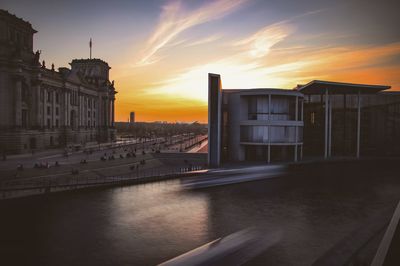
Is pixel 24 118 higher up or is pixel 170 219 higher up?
pixel 24 118

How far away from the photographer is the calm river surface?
1744 centimetres

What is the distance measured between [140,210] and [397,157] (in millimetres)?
60243

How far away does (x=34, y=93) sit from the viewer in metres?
67.7

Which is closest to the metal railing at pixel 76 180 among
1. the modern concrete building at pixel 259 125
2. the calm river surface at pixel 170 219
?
the calm river surface at pixel 170 219

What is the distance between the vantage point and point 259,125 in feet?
166

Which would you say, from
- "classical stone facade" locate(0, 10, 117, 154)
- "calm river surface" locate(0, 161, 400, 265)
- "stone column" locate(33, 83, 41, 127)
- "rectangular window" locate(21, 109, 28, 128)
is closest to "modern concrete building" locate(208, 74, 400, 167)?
"calm river surface" locate(0, 161, 400, 265)

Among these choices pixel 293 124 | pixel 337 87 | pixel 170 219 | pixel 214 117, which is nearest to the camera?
pixel 170 219

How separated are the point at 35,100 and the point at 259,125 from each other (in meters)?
53.1

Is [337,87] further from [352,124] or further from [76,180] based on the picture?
[76,180]

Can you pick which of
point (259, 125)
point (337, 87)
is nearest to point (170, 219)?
point (259, 125)

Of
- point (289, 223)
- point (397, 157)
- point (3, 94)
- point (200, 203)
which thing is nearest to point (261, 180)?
point (200, 203)

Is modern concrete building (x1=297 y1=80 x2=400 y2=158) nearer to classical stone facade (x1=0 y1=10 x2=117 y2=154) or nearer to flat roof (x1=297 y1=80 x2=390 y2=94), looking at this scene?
flat roof (x1=297 y1=80 x2=390 y2=94)

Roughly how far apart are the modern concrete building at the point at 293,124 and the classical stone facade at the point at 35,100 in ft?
142

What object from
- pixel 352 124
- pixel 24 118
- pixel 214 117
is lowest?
pixel 352 124
